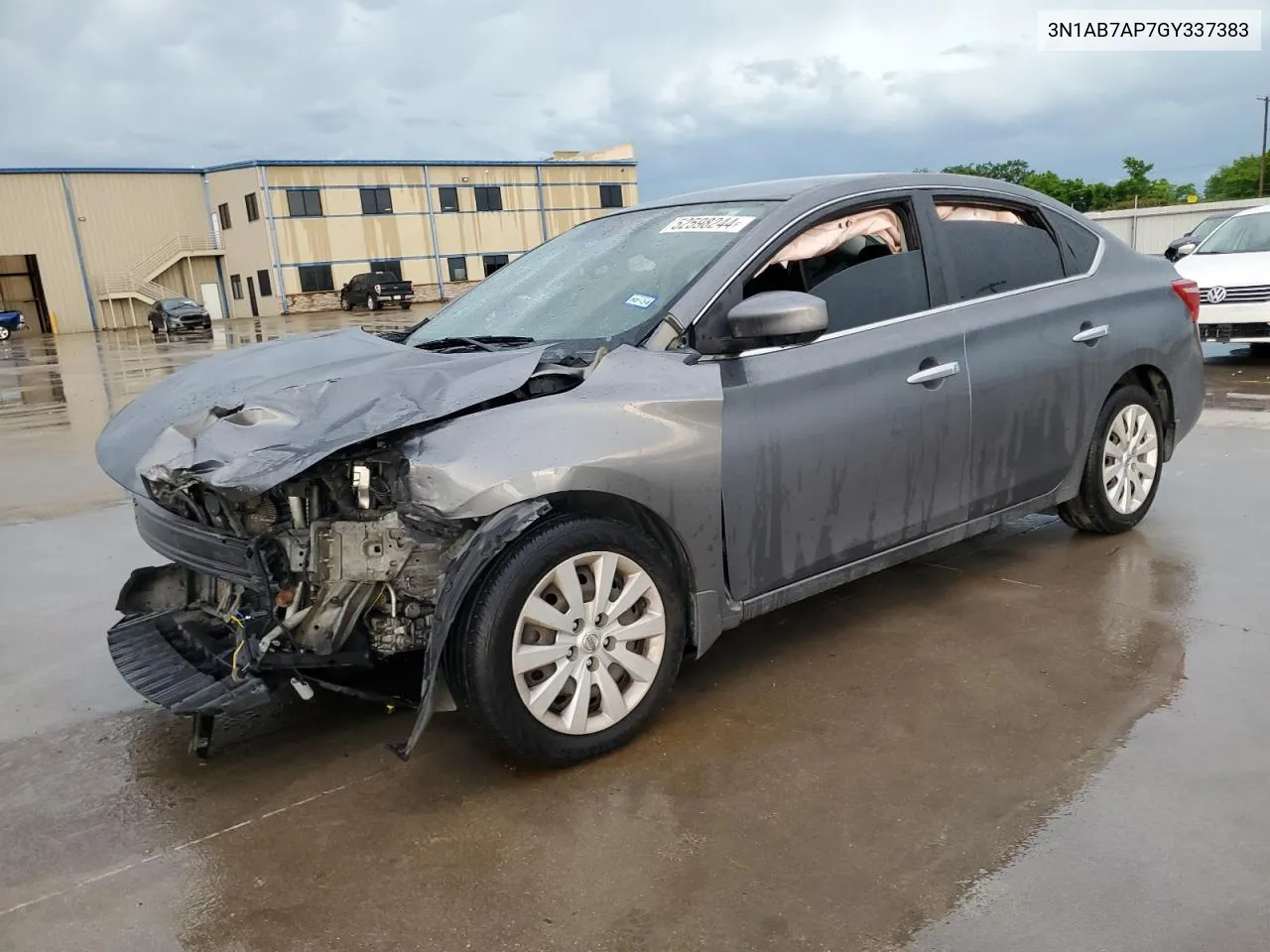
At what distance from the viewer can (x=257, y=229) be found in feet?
155

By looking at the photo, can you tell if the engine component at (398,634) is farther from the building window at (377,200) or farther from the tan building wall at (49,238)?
the tan building wall at (49,238)

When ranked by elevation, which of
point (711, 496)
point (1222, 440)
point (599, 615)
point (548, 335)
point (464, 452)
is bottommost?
point (1222, 440)

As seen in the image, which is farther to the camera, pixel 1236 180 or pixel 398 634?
pixel 1236 180

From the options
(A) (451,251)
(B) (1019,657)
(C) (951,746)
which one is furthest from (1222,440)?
(A) (451,251)

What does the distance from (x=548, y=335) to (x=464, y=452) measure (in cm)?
92

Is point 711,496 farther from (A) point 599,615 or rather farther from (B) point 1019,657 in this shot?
(B) point 1019,657

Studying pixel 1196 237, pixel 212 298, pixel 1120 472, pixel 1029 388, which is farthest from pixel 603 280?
pixel 212 298

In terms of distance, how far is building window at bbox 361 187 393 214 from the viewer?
48.2 meters

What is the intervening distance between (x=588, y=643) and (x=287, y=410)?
1104 millimetres

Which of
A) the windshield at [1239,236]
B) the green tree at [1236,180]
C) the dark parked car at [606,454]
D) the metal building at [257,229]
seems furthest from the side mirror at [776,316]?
A: the green tree at [1236,180]

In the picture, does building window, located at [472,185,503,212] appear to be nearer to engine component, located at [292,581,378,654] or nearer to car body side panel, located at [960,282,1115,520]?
car body side panel, located at [960,282,1115,520]

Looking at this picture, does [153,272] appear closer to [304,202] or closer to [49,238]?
[49,238]

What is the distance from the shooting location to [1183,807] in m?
2.76

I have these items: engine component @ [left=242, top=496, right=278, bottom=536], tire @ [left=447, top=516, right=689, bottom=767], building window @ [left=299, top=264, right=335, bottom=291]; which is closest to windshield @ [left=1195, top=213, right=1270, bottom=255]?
tire @ [left=447, top=516, right=689, bottom=767]
